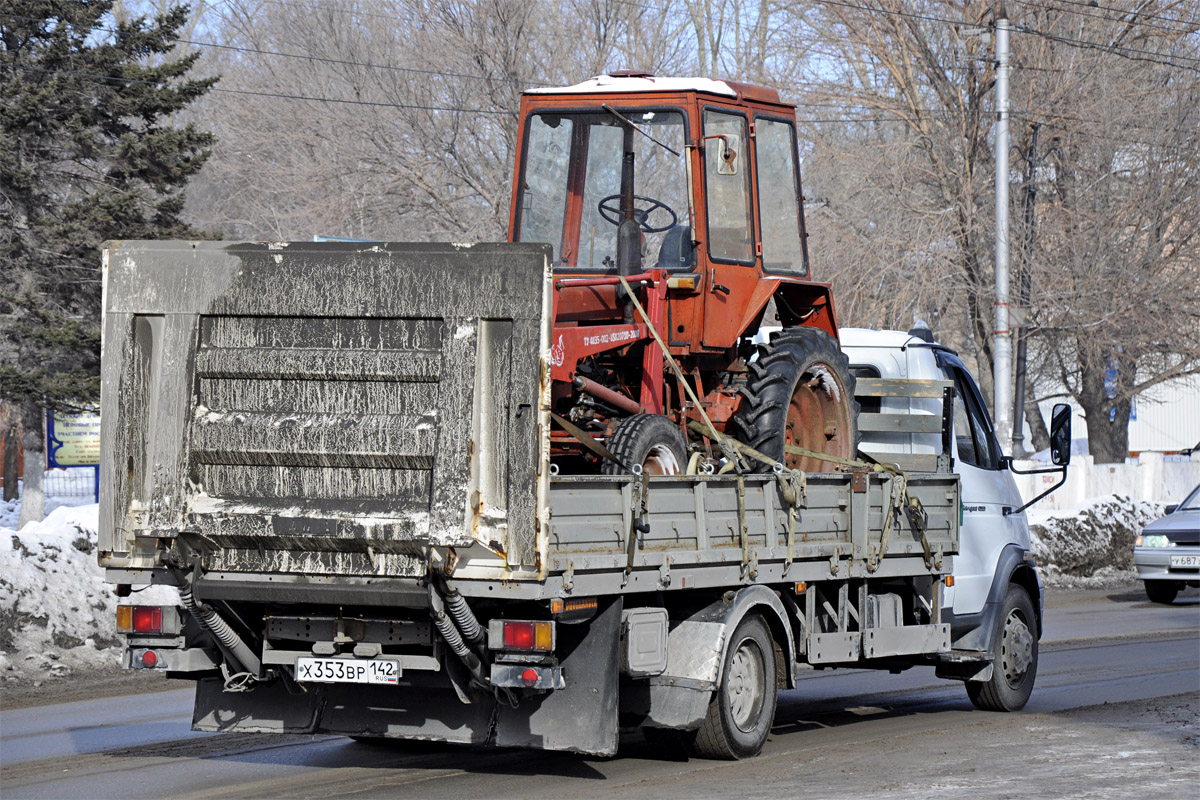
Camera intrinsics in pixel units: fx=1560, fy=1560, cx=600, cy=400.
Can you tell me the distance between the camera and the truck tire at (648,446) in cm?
810

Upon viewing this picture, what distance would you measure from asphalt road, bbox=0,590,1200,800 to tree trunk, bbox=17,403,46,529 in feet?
43.5

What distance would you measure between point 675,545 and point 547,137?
3.88m

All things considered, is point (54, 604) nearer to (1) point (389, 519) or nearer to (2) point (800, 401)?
(2) point (800, 401)

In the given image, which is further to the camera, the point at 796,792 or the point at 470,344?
the point at 796,792

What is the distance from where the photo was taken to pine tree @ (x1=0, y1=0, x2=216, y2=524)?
22.3 metres

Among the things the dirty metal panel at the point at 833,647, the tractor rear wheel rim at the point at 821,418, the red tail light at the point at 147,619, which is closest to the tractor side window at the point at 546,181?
the tractor rear wheel rim at the point at 821,418

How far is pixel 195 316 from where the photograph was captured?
744 centimetres

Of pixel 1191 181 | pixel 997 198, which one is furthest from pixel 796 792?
pixel 1191 181

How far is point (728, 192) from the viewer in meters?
10.1

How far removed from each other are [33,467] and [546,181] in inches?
620

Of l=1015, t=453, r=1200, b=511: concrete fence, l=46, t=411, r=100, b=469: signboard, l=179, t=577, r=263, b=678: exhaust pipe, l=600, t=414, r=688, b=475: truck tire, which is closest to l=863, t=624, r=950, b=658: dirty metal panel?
l=600, t=414, r=688, b=475: truck tire

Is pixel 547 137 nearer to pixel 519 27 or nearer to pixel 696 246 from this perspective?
pixel 696 246

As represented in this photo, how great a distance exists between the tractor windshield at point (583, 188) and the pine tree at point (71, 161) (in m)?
13.2

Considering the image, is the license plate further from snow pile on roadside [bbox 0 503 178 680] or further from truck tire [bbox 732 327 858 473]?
snow pile on roadside [bbox 0 503 178 680]
